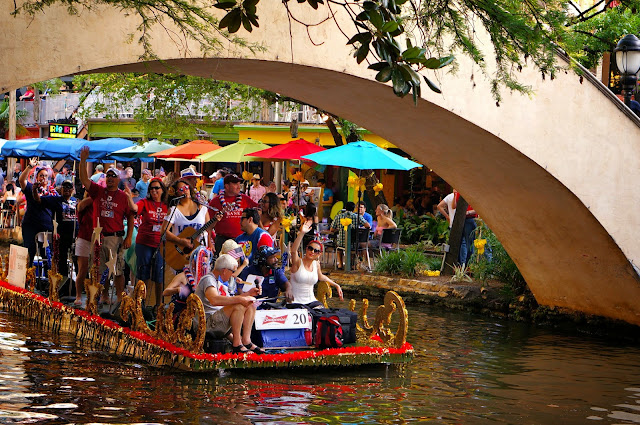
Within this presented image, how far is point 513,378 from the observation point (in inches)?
485

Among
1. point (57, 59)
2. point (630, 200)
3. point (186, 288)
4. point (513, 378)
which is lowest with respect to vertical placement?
point (513, 378)

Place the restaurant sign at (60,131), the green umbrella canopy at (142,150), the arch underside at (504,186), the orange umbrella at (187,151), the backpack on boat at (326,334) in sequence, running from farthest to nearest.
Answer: the restaurant sign at (60,131) → the green umbrella canopy at (142,150) → the orange umbrella at (187,151) → the arch underside at (504,186) → the backpack on boat at (326,334)

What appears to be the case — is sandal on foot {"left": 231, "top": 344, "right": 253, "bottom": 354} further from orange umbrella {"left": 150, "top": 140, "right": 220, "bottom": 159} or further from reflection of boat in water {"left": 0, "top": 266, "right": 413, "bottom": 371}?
→ orange umbrella {"left": 150, "top": 140, "right": 220, "bottom": 159}

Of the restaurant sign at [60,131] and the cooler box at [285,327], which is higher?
the restaurant sign at [60,131]

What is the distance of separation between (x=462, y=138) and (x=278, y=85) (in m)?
2.82

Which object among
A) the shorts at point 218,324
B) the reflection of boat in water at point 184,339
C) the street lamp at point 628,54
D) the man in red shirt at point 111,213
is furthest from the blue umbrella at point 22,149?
the shorts at point 218,324

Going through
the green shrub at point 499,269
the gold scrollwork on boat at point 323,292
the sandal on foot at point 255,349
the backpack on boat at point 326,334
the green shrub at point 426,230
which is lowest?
the sandal on foot at point 255,349

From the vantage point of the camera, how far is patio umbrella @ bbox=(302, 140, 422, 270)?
2120 cm

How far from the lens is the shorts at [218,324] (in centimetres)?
1153

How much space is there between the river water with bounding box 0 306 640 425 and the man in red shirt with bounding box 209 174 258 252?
2.58 metres

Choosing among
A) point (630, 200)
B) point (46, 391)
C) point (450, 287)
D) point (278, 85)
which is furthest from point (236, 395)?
point (450, 287)

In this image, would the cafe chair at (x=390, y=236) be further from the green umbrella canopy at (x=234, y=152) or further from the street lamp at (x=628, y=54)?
the street lamp at (x=628, y=54)

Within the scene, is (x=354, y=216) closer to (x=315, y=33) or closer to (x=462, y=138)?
(x=462, y=138)

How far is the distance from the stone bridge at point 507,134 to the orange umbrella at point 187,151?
44.7 ft
